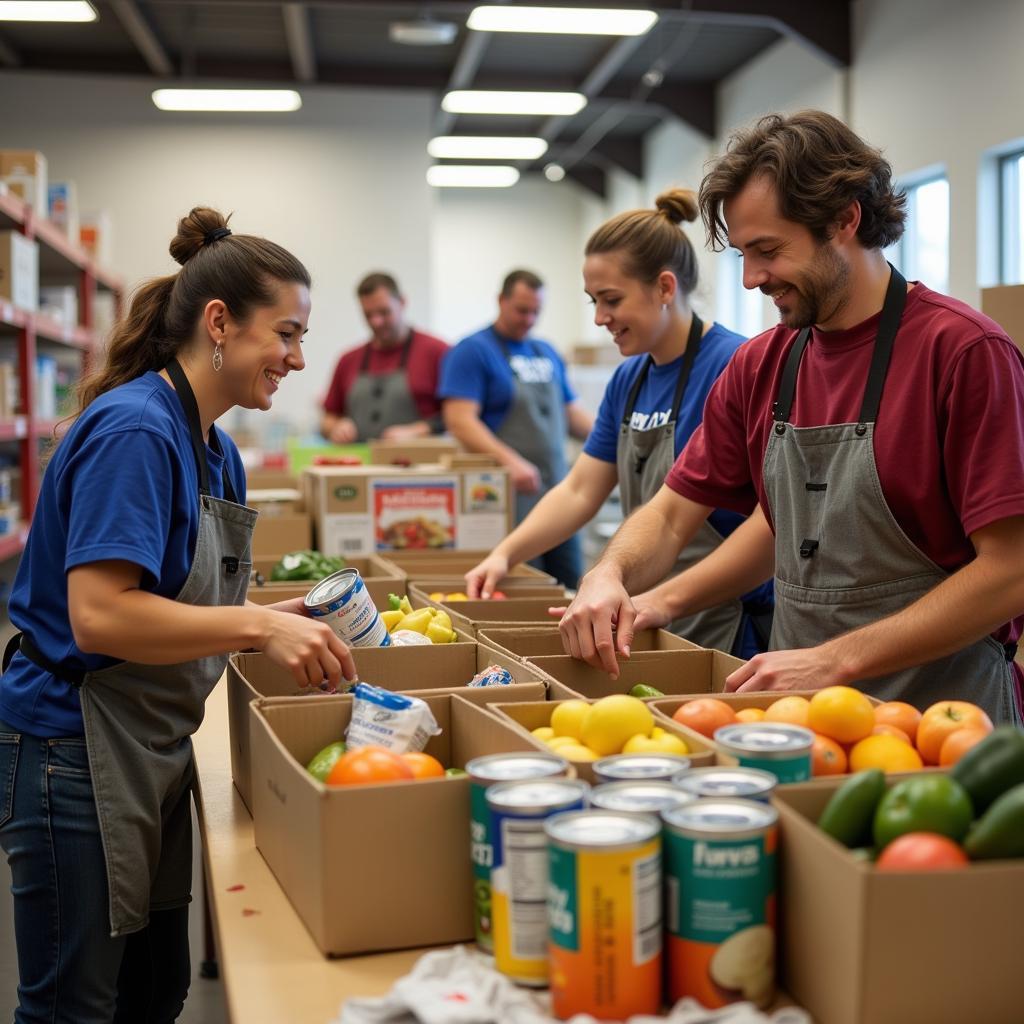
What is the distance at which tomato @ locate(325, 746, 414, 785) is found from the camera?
1427mm

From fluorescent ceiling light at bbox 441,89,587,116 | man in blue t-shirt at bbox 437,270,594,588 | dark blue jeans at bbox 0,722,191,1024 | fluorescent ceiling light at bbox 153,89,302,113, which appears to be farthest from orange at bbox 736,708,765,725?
fluorescent ceiling light at bbox 441,89,587,116

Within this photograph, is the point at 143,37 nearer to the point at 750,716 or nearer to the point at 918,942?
the point at 750,716

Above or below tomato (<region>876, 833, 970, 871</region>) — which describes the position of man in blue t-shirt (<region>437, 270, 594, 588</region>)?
above

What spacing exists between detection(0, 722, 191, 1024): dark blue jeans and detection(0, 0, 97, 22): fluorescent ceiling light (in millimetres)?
6988

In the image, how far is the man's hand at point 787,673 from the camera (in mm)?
1904

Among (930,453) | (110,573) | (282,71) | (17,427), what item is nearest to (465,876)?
(110,573)

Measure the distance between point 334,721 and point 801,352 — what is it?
114cm

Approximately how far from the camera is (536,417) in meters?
5.65

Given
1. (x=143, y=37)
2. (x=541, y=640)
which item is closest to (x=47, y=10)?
(x=143, y=37)

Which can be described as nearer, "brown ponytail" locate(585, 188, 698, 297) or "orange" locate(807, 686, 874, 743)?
"orange" locate(807, 686, 874, 743)

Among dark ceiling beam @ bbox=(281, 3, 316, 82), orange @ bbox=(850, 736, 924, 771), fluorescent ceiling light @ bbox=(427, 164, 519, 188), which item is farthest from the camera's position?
fluorescent ceiling light @ bbox=(427, 164, 519, 188)

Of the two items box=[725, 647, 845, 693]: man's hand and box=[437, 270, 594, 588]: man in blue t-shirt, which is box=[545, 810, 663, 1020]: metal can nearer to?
box=[725, 647, 845, 693]: man's hand

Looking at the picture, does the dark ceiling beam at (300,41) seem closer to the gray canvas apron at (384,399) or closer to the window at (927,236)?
the gray canvas apron at (384,399)

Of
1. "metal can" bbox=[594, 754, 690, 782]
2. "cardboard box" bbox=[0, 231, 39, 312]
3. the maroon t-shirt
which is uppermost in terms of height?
"cardboard box" bbox=[0, 231, 39, 312]
